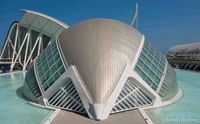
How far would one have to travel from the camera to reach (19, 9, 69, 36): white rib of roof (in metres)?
46.5

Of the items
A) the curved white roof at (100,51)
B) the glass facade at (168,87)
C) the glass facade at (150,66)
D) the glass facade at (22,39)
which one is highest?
the curved white roof at (100,51)

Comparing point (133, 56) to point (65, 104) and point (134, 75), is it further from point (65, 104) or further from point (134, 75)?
point (65, 104)

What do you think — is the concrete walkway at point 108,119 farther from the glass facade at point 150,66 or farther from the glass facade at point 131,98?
the glass facade at point 150,66

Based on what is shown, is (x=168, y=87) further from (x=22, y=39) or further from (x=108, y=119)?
(x=22, y=39)

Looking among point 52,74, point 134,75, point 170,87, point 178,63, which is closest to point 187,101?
point 170,87

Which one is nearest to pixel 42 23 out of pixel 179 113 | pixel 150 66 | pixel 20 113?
pixel 150 66

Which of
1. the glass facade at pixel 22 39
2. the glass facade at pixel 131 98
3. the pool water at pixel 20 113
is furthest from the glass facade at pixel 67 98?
the glass facade at pixel 22 39

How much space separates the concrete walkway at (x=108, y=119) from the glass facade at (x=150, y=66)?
283 centimetres

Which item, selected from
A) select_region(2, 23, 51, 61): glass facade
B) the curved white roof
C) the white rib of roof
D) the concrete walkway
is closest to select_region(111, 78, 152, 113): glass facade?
the concrete walkway

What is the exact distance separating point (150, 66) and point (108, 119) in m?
5.76

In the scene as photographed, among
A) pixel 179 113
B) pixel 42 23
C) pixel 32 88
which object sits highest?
pixel 32 88

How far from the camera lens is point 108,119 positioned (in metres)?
12.9

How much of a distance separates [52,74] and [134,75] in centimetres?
537

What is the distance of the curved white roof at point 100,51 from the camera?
14345 millimetres
